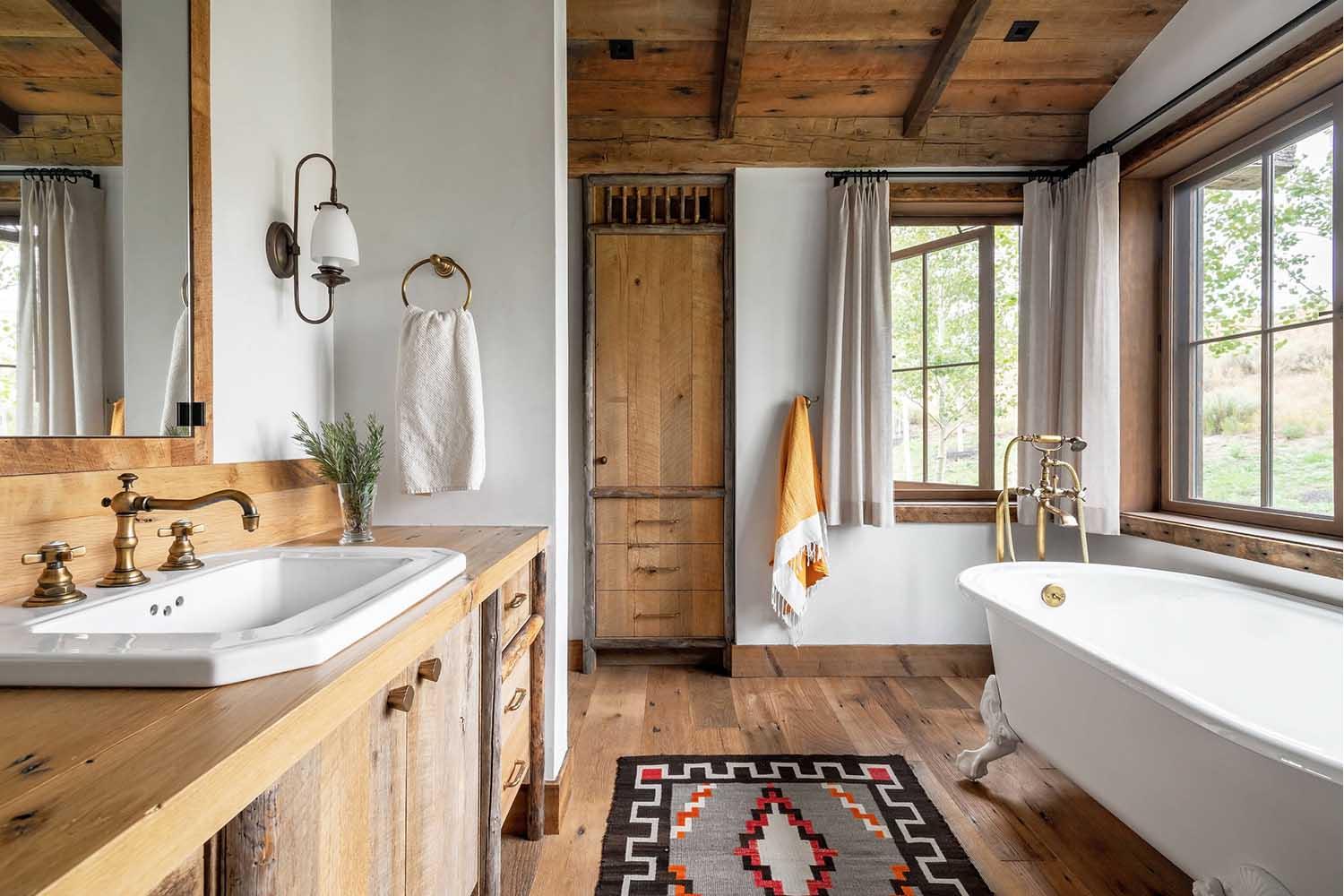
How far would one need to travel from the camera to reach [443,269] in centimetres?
182

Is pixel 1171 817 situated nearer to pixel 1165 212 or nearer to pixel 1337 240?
pixel 1337 240

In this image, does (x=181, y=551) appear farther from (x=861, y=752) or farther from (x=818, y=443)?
(x=818, y=443)

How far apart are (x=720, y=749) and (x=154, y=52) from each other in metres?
2.29

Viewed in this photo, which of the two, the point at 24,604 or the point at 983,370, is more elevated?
the point at 983,370

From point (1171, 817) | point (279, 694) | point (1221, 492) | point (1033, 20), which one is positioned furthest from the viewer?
point (1033, 20)

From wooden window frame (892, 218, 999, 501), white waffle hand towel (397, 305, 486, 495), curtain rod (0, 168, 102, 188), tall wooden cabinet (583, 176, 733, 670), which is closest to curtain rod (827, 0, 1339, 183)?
wooden window frame (892, 218, 999, 501)

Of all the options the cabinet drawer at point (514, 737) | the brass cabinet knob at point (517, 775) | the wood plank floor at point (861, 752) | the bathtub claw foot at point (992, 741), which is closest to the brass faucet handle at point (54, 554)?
the cabinet drawer at point (514, 737)

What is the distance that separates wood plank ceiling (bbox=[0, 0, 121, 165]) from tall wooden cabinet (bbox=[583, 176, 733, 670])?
2.05 m

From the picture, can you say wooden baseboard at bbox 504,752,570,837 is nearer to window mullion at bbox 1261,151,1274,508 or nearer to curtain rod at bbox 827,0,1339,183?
window mullion at bbox 1261,151,1274,508

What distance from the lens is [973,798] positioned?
2021 millimetres

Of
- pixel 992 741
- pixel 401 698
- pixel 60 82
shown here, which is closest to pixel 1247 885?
pixel 992 741

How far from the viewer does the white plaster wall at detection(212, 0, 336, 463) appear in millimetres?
1437

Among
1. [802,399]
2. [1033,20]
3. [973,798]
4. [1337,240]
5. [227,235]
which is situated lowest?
[973,798]

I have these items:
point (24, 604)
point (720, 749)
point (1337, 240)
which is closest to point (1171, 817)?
point (720, 749)
